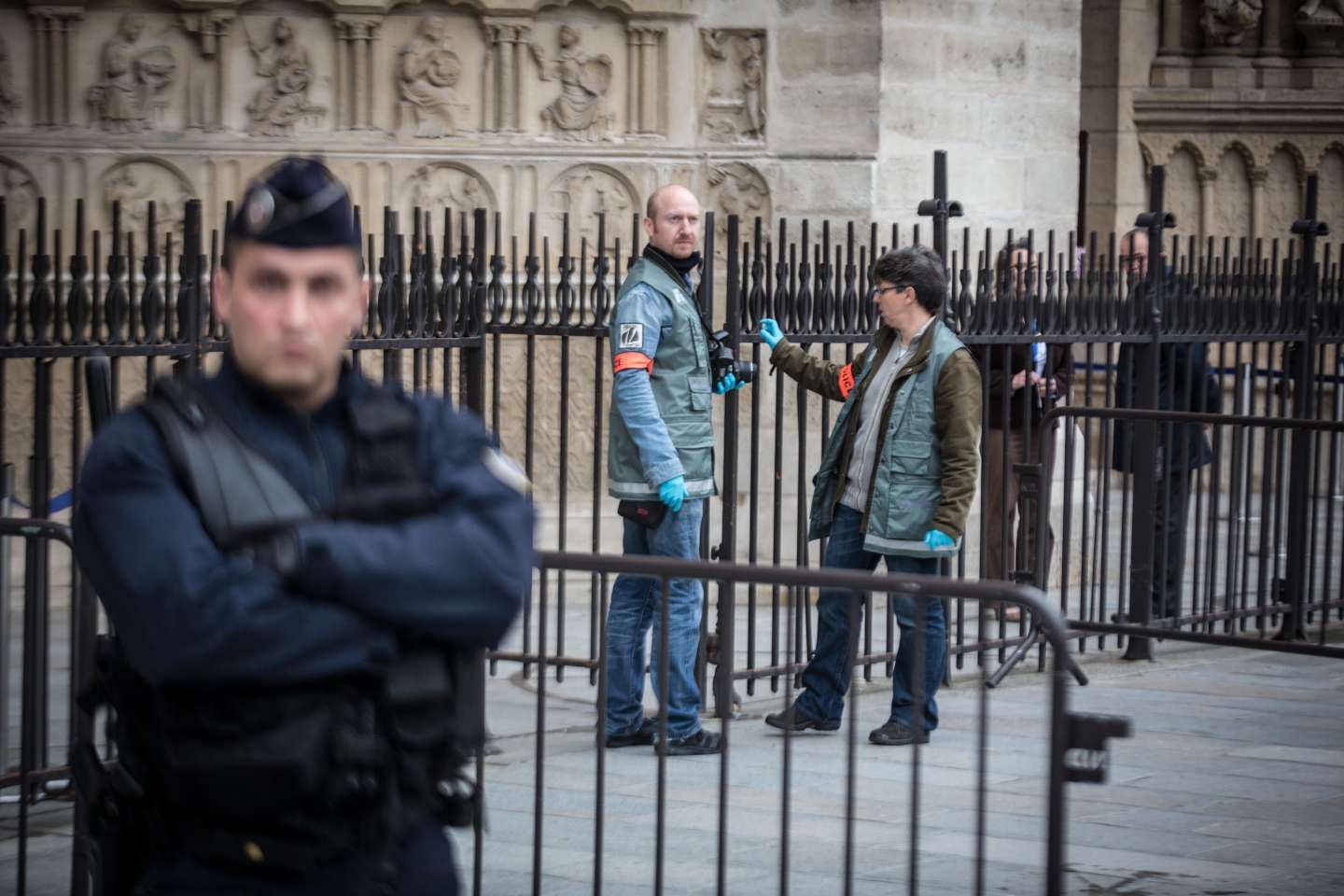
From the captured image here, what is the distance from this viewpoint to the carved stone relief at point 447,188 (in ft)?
35.3

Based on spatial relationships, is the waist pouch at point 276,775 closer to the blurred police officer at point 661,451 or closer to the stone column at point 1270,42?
the blurred police officer at point 661,451

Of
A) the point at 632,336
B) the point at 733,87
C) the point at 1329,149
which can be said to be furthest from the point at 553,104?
the point at 1329,149

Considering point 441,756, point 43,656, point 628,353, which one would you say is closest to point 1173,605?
point 628,353

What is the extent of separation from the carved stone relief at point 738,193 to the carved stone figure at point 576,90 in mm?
642

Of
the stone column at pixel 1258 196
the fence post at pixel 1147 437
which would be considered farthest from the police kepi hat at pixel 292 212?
the stone column at pixel 1258 196

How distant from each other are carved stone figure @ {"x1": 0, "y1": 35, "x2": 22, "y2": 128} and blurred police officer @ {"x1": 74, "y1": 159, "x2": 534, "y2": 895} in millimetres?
8174

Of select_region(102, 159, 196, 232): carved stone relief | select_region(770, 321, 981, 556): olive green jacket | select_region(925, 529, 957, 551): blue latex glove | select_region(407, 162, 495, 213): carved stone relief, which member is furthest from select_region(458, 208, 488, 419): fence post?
select_region(102, 159, 196, 232): carved stone relief

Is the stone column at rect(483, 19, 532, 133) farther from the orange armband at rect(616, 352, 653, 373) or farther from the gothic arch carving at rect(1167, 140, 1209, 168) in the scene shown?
the gothic arch carving at rect(1167, 140, 1209, 168)

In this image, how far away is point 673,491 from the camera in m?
7.15

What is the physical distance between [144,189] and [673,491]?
453cm

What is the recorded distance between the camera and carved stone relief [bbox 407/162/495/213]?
1077cm

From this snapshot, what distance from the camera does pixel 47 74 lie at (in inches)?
407

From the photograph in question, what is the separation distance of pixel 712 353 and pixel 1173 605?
11.6 feet

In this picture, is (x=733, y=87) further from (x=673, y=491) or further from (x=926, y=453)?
(x=673, y=491)
